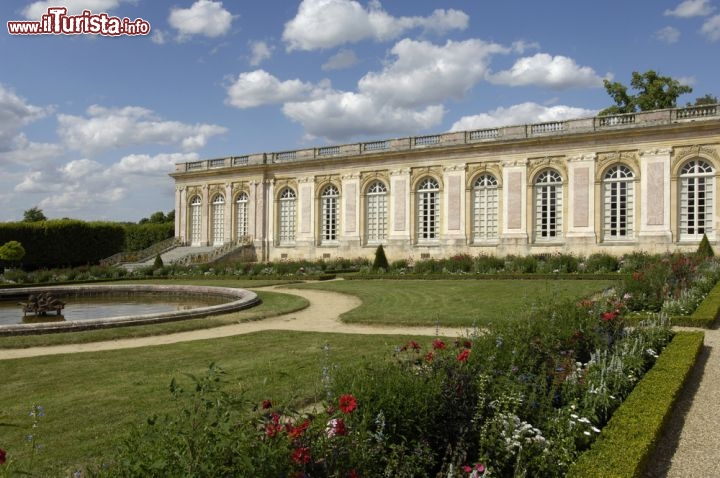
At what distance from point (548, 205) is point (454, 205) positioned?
454cm

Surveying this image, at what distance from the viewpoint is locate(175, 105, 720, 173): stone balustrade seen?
23.5 metres

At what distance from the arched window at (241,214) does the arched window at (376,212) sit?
28.4ft

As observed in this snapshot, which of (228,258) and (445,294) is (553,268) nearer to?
(445,294)

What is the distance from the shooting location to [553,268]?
21297 mm

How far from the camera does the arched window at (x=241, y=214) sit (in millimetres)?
35522

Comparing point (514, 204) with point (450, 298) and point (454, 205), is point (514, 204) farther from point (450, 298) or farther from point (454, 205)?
point (450, 298)

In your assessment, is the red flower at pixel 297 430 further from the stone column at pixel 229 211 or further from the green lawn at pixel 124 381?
the stone column at pixel 229 211

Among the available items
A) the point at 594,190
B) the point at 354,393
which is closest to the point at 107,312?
the point at 354,393

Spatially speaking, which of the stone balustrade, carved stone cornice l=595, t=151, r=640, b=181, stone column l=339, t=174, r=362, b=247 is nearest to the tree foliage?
the stone balustrade

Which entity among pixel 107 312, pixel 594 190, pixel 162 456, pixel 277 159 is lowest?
pixel 107 312

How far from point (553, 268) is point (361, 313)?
11753 millimetres

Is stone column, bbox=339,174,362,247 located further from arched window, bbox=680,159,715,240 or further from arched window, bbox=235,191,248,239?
arched window, bbox=680,159,715,240

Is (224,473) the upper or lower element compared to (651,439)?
upper

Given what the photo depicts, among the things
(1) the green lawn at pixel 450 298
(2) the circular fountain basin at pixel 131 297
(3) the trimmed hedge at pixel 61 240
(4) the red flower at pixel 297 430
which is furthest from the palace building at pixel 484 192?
(4) the red flower at pixel 297 430
